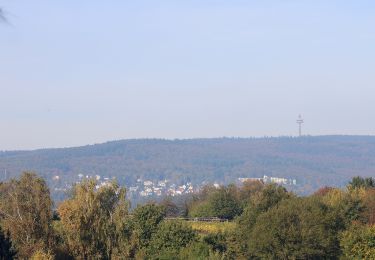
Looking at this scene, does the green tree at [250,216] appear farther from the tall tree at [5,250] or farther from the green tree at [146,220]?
the tall tree at [5,250]

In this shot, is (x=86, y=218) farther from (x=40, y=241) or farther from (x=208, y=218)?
(x=208, y=218)

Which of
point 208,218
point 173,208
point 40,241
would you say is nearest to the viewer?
point 40,241

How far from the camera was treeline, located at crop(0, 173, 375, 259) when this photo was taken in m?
42.1

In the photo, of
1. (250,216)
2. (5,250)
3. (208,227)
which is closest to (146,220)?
(250,216)

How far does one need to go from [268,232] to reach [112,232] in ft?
41.0

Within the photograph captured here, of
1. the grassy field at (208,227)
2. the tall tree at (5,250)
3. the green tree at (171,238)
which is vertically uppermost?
the tall tree at (5,250)

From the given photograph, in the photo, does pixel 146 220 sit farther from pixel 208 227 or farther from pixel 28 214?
pixel 28 214

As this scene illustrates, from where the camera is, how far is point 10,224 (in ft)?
137

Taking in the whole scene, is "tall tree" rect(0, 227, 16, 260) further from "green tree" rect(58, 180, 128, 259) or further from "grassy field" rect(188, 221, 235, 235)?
"grassy field" rect(188, 221, 235, 235)

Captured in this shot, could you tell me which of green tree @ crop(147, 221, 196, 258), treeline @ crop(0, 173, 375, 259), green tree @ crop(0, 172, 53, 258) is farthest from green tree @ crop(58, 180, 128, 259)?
green tree @ crop(147, 221, 196, 258)

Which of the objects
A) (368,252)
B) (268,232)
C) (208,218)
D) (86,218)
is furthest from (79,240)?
(208,218)

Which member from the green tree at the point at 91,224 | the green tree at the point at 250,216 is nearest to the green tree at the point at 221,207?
the green tree at the point at 250,216

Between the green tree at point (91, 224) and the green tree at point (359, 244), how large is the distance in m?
14.7

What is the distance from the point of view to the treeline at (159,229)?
42.1 meters
